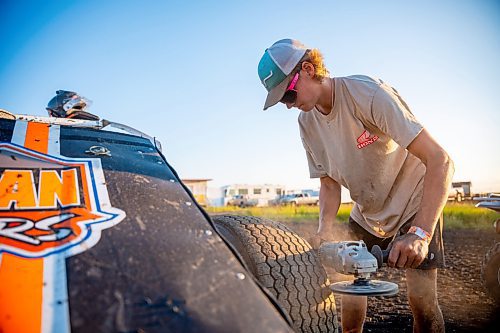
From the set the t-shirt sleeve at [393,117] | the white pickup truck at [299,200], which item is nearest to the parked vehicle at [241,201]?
the white pickup truck at [299,200]

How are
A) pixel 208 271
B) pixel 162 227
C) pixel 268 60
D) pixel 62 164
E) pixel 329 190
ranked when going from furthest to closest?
pixel 329 190 → pixel 268 60 → pixel 62 164 → pixel 162 227 → pixel 208 271

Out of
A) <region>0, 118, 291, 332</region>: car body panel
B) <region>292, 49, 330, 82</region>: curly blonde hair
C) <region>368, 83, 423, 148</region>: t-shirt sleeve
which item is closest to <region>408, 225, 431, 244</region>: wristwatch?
<region>368, 83, 423, 148</region>: t-shirt sleeve

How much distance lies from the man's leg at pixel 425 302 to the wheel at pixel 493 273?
2047 mm

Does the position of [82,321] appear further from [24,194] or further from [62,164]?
[62,164]

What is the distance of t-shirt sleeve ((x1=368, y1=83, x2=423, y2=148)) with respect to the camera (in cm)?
200

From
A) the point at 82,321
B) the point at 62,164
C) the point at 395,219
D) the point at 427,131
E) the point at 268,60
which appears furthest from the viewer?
the point at 395,219

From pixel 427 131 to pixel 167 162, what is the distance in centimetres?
140

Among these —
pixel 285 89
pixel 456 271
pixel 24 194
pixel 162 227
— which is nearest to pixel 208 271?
pixel 162 227

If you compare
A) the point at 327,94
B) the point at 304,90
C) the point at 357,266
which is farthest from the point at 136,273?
the point at 327,94

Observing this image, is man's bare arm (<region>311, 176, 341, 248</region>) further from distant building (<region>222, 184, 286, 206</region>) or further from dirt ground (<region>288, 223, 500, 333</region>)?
distant building (<region>222, 184, 286, 206</region>)

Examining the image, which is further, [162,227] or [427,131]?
[427,131]

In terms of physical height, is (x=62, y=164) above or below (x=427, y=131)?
below

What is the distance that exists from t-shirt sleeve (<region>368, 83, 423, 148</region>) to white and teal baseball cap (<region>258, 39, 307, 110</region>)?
1.66ft

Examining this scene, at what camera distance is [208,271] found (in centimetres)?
90
